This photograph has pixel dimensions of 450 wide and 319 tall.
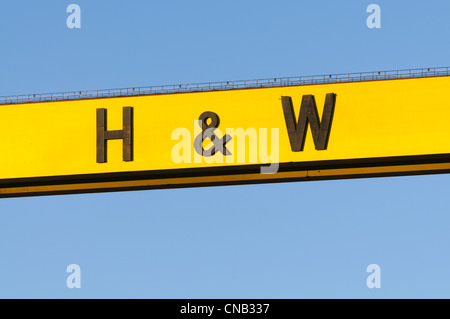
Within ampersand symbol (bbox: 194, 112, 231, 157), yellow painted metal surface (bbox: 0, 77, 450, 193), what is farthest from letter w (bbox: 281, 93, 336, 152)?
ampersand symbol (bbox: 194, 112, 231, 157)

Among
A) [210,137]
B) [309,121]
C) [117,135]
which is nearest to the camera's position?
[309,121]

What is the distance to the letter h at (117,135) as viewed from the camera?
34.3 meters

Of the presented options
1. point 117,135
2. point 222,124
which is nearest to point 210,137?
point 222,124

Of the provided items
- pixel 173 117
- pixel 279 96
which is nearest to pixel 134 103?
pixel 173 117

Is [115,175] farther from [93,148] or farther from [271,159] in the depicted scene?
[271,159]

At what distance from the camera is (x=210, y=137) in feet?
111

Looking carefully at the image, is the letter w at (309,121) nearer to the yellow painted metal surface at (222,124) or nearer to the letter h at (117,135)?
the yellow painted metal surface at (222,124)

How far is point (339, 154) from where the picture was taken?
3325 centimetres

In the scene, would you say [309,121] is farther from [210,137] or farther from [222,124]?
[210,137]

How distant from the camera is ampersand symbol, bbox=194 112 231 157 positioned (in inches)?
1335

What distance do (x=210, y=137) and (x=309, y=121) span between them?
2608 mm

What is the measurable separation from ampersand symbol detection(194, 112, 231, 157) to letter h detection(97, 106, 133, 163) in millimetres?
1778
